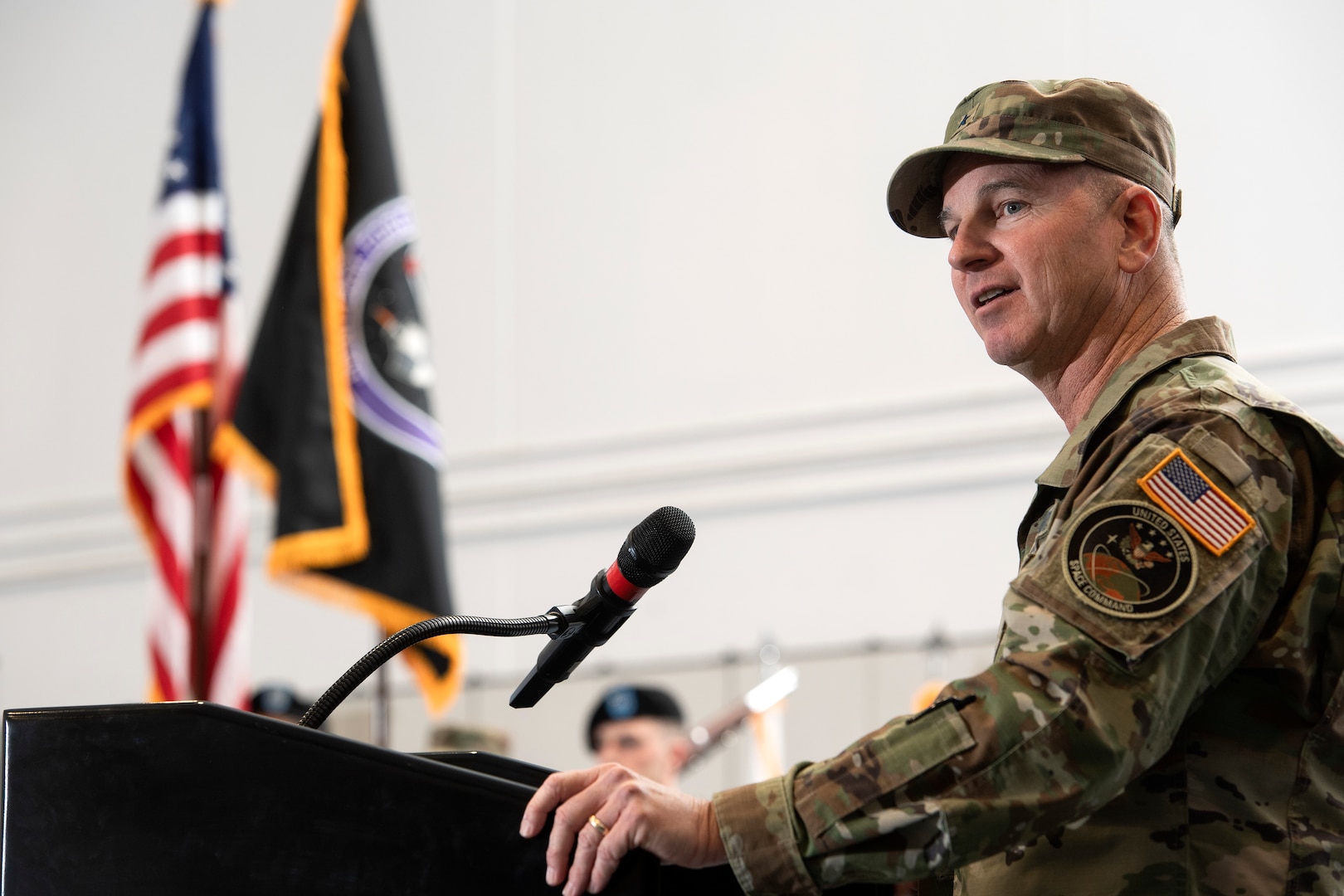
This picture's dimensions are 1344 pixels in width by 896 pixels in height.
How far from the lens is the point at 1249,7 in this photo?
213 inches

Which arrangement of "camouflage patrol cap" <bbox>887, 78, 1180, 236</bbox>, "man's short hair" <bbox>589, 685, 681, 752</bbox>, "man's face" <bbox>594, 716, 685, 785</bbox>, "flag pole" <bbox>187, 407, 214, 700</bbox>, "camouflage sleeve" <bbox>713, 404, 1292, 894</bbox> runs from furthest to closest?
1. "man's short hair" <bbox>589, 685, 681, 752</bbox>
2. "man's face" <bbox>594, 716, 685, 785</bbox>
3. "flag pole" <bbox>187, 407, 214, 700</bbox>
4. "camouflage patrol cap" <bbox>887, 78, 1180, 236</bbox>
5. "camouflage sleeve" <bbox>713, 404, 1292, 894</bbox>

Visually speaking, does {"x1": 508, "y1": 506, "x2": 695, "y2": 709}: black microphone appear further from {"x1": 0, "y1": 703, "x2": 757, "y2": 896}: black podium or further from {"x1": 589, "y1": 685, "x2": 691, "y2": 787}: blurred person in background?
{"x1": 589, "y1": 685, "x2": 691, "y2": 787}: blurred person in background

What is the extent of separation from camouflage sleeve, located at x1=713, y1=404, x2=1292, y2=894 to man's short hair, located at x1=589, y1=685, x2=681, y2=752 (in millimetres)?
3769

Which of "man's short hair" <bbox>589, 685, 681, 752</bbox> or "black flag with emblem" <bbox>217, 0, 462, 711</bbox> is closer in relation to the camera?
"black flag with emblem" <bbox>217, 0, 462, 711</bbox>

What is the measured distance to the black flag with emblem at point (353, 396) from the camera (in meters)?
4.26

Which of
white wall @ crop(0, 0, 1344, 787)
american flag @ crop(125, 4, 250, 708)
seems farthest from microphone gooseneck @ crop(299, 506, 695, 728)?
white wall @ crop(0, 0, 1344, 787)

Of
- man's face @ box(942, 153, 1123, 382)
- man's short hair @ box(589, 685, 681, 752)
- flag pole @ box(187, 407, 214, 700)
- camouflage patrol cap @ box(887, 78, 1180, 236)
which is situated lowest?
man's short hair @ box(589, 685, 681, 752)

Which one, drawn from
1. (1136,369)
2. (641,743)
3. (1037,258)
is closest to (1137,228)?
(1037,258)

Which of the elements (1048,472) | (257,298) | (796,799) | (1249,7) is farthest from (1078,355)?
(257,298)

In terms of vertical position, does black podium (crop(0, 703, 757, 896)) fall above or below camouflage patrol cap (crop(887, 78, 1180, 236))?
below

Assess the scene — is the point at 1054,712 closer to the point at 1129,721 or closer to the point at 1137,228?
the point at 1129,721

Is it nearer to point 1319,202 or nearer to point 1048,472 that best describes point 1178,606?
point 1048,472

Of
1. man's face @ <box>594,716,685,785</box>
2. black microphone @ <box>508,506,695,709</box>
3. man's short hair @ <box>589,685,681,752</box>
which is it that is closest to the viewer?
black microphone @ <box>508,506,695,709</box>

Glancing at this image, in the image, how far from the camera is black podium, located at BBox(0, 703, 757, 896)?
43.5 inches
